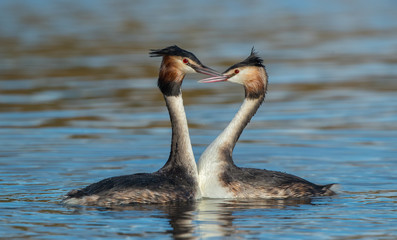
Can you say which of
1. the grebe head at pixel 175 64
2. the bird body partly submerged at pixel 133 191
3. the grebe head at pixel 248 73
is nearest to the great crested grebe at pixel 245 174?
the grebe head at pixel 248 73

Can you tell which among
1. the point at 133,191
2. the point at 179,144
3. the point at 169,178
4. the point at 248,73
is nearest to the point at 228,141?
the point at 179,144

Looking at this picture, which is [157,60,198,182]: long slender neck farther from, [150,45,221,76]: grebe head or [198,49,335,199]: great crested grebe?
[198,49,335,199]: great crested grebe

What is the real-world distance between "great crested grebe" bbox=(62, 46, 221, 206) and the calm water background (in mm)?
201

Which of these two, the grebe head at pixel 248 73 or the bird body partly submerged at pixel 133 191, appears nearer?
the bird body partly submerged at pixel 133 191

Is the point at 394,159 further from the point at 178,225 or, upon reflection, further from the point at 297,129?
the point at 178,225

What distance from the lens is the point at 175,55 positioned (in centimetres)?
1097

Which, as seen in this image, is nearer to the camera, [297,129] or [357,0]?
[297,129]

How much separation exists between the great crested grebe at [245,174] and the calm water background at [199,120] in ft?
0.85

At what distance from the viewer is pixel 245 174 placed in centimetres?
1109

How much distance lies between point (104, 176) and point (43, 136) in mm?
3217

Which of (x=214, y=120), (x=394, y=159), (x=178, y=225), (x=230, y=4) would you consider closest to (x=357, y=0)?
(x=230, y=4)

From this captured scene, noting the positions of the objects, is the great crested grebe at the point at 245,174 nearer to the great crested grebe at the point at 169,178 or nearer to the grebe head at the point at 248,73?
the grebe head at the point at 248,73

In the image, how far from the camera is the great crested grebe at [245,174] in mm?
10883

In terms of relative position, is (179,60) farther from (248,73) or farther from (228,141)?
(228,141)
